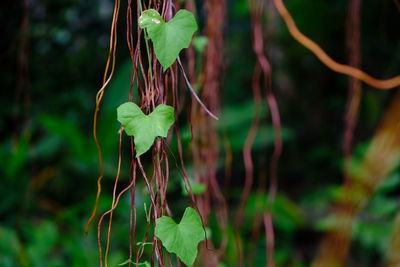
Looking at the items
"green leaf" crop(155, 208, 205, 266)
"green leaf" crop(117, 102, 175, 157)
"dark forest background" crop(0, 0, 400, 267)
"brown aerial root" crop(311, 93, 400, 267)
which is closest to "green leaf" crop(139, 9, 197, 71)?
"green leaf" crop(117, 102, 175, 157)

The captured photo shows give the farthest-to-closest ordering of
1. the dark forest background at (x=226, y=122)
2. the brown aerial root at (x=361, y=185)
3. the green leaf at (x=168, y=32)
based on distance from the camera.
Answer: the dark forest background at (x=226, y=122) < the brown aerial root at (x=361, y=185) < the green leaf at (x=168, y=32)

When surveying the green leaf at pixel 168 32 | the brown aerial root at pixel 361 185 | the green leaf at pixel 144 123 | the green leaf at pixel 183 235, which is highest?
the green leaf at pixel 168 32

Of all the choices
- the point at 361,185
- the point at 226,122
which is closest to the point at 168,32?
the point at 361,185

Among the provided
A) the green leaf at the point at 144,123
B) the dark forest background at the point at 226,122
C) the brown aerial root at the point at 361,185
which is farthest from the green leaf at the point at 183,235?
the dark forest background at the point at 226,122

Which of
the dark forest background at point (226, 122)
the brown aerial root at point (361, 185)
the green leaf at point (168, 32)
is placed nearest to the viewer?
the green leaf at point (168, 32)

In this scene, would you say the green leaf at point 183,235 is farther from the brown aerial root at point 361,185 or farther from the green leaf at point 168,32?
the brown aerial root at point 361,185

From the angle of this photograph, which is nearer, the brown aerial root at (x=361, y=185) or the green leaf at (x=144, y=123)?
the green leaf at (x=144, y=123)

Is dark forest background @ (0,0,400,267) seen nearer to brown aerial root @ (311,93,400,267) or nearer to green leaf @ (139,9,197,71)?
brown aerial root @ (311,93,400,267)
